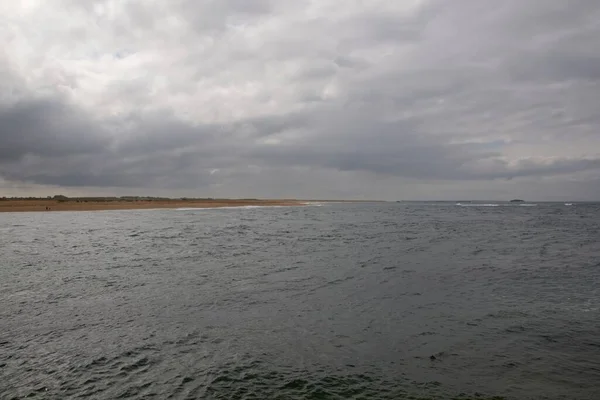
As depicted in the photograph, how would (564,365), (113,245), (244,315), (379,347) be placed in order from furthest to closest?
1. (113,245)
2. (244,315)
3. (379,347)
4. (564,365)

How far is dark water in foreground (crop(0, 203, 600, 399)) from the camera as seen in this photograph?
852cm

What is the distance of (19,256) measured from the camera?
87.4 ft

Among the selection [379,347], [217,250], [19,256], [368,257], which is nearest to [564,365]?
[379,347]

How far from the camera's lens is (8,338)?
11.2 m

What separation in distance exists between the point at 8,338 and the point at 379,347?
10.6 metres

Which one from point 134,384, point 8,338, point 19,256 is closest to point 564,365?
point 134,384

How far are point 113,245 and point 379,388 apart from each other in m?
30.2

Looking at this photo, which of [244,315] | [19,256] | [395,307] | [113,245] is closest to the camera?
[244,315]

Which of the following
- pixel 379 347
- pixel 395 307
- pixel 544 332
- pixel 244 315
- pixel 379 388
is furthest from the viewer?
pixel 395 307

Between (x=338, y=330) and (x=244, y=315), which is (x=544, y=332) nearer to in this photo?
(x=338, y=330)

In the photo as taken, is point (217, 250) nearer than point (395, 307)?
No

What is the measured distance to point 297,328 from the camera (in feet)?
40.3

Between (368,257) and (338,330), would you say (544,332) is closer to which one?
(338,330)

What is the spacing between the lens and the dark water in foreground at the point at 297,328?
852 centimetres
